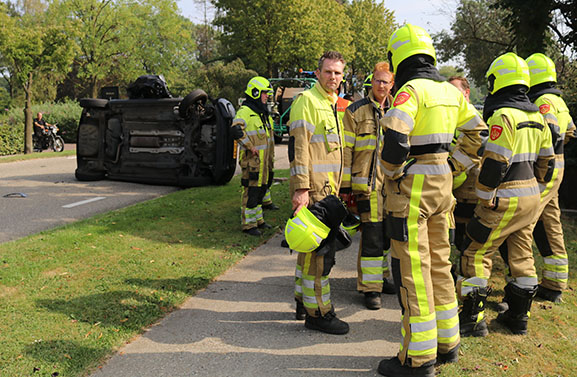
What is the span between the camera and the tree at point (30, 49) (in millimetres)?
17969

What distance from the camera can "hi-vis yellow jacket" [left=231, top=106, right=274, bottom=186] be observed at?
7250mm

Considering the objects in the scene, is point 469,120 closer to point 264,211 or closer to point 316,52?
point 264,211

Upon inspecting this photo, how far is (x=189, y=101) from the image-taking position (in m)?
10.2

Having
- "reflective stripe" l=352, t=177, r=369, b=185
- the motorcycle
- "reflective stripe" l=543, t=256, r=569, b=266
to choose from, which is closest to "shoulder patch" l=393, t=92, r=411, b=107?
"reflective stripe" l=352, t=177, r=369, b=185

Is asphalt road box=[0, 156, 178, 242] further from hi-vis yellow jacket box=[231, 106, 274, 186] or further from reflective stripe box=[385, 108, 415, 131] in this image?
reflective stripe box=[385, 108, 415, 131]

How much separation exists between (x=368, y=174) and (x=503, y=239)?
50.9 inches

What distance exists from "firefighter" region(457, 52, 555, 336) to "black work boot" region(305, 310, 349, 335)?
1006mm

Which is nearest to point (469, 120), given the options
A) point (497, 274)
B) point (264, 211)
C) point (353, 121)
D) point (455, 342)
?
point (353, 121)

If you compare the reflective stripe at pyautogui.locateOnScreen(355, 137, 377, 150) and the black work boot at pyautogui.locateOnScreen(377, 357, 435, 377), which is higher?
the reflective stripe at pyautogui.locateOnScreen(355, 137, 377, 150)

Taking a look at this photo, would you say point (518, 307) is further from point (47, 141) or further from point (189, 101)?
point (47, 141)

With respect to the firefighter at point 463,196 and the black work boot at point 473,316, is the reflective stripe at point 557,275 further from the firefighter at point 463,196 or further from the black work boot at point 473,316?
the black work boot at point 473,316

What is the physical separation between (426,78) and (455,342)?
1892 millimetres

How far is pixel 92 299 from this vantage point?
Result: 14.8 feet

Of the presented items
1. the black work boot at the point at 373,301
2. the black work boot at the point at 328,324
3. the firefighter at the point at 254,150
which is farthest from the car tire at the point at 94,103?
the black work boot at the point at 328,324
